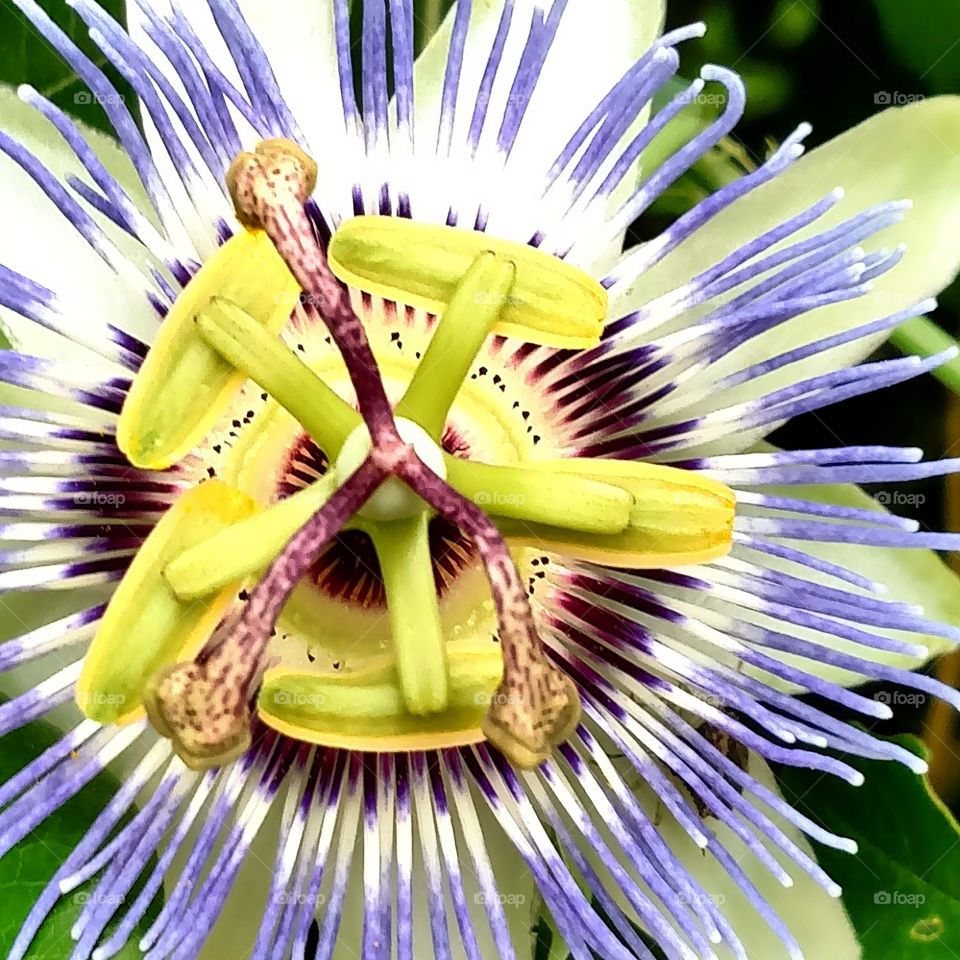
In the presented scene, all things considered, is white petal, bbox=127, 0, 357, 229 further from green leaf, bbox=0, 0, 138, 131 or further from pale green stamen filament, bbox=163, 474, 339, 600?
pale green stamen filament, bbox=163, 474, 339, 600

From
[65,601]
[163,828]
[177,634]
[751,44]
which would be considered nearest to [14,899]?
[163,828]
